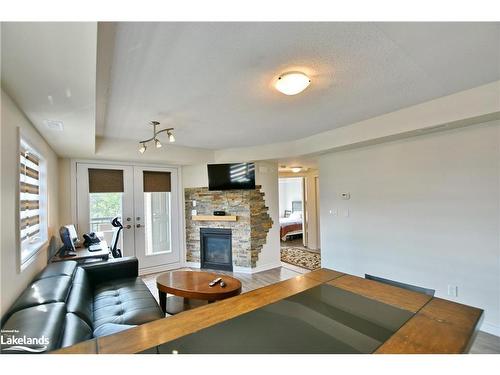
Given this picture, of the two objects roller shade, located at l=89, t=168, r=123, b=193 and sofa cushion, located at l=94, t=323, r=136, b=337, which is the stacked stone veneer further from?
sofa cushion, located at l=94, t=323, r=136, b=337

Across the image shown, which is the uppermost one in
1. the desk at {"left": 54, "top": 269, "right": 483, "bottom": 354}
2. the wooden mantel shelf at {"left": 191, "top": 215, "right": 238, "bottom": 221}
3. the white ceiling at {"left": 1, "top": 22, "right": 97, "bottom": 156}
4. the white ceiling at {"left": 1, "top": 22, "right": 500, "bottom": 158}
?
the white ceiling at {"left": 1, "top": 22, "right": 500, "bottom": 158}

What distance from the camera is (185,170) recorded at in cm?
510

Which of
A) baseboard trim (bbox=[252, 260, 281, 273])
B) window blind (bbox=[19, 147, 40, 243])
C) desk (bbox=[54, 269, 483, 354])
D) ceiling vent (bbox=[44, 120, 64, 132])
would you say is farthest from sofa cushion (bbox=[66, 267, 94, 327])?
baseboard trim (bbox=[252, 260, 281, 273])

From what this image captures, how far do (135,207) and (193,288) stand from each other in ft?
8.35

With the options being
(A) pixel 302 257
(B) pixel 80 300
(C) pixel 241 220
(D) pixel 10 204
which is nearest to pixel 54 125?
(D) pixel 10 204

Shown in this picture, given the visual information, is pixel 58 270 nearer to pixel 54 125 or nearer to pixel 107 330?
pixel 107 330

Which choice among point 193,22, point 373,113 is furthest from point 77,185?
point 373,113

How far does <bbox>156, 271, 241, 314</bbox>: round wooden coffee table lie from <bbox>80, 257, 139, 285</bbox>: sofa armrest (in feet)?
1.45

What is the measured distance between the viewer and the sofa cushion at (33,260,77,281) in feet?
7.22

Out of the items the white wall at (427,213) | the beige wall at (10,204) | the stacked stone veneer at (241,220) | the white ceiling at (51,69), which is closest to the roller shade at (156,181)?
the stacked stone veneer at (241,220)
